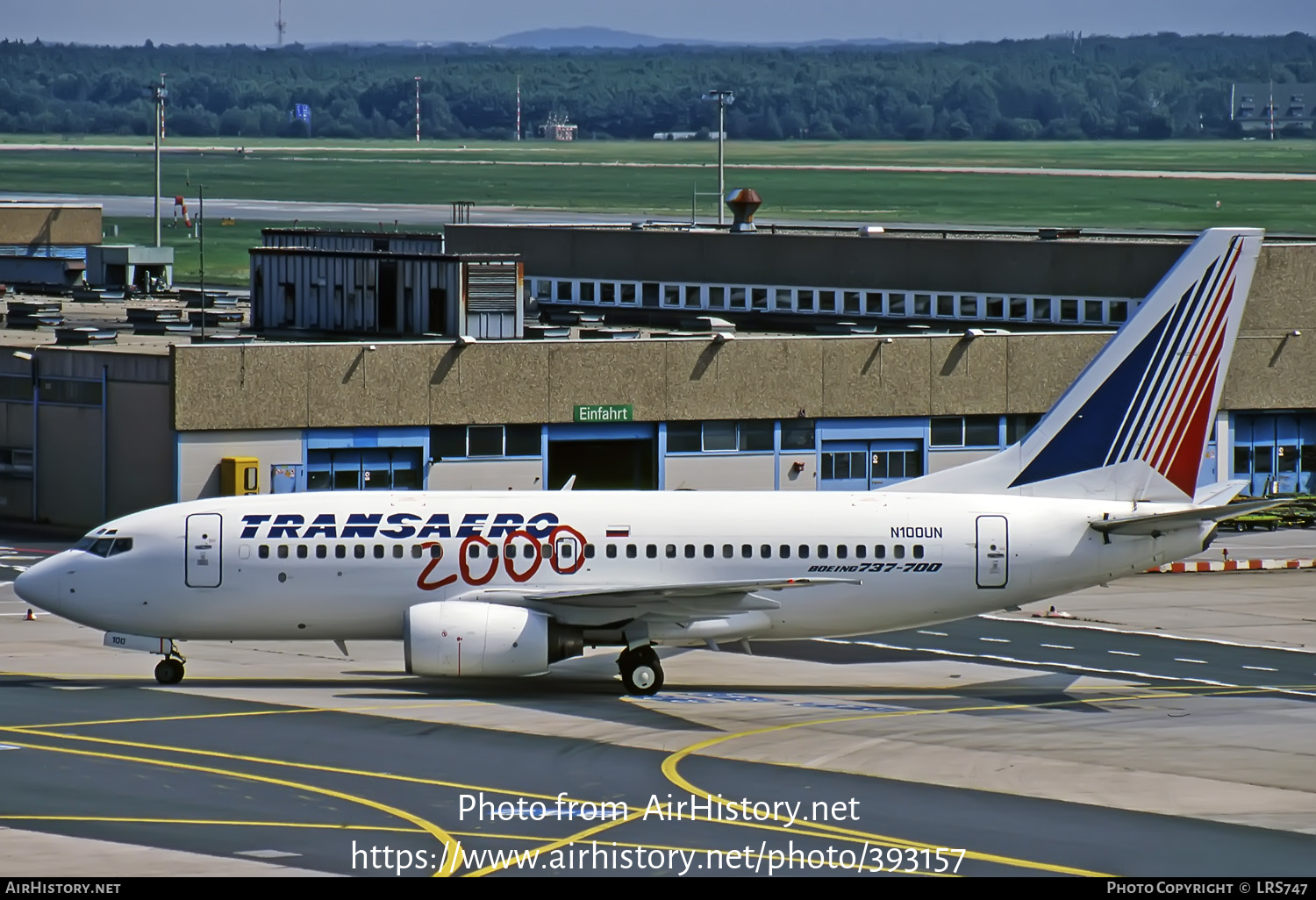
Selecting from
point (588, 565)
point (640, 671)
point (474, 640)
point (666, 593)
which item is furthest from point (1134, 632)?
point (474, 640)

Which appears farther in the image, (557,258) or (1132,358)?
(557,258)

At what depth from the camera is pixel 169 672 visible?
146 feet

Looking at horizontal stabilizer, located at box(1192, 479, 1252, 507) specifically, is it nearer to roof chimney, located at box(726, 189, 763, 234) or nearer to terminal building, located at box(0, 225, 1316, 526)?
terminal building, located at box(0, 225, 1316, 526)

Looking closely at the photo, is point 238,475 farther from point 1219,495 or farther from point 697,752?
point 1219,495

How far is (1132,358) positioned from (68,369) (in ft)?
136

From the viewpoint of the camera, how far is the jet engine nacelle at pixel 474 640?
1671 inches

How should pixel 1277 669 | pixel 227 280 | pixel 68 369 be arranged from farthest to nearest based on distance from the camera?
pixel 227 280 < pixel 68 369 < pixel 1277 669

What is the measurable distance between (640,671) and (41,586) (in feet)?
42.4

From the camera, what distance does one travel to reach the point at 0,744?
37531mm

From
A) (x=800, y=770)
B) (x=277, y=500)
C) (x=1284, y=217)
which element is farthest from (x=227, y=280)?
(x=800, y=770)

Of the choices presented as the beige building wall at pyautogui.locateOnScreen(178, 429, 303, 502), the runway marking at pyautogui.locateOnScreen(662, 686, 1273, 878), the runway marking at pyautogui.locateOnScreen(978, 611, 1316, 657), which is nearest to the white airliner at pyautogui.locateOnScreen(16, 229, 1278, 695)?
the runway marking at pyautogui.locateOnScreen(662, 686, 1273, 878)

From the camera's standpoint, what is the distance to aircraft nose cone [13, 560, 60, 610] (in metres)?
43.7

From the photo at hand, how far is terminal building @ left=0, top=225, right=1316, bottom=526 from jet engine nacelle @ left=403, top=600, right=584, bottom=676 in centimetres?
2688

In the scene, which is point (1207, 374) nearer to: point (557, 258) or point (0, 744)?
point (0, 744)
